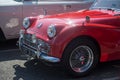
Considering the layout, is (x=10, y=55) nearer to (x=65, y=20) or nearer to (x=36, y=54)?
(x=36, y=54)

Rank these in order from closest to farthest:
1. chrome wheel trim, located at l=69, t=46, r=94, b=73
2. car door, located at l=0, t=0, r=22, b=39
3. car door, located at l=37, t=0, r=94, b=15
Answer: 1. chrome wheel trim, located at l=69, t=46, r=94, b=73
2. car door, located at l=0, t=0, r=22, b=39
3. car door, located at l=37, t=0, r=94, b=15

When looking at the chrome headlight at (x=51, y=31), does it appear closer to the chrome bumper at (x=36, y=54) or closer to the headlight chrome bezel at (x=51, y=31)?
the headlight chrome bezel at (x=51, y=31)

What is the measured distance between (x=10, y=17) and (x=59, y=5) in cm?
147

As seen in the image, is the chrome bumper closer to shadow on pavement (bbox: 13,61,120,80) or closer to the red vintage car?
the red vintage car

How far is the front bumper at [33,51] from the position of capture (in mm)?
5170

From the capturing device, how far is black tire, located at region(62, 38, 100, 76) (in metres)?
5.23

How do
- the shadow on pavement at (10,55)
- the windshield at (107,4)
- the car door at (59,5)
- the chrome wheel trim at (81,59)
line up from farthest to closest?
1. the car door at (59,5)
2. the shadow on pavement at (10,55)
3. the windshield at (107,4)
4. the chrome wheel trim at (81,59)

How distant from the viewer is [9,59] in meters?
6.64

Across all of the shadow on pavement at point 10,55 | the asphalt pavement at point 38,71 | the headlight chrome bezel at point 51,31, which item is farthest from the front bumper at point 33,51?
the shadow on pavement at point 10,55

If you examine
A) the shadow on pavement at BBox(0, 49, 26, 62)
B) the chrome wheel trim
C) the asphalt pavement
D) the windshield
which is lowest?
the shadow on pavement at BBox(0, 49, 26, 62)

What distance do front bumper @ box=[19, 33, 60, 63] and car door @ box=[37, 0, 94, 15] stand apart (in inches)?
70.5

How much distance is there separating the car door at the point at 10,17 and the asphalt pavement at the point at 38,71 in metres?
0.81

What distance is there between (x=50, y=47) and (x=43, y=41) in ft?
0.91

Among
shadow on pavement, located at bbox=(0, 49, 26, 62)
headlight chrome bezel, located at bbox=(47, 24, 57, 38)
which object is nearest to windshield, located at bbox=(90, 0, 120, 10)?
headlight chrome bezel, located at bbox=(47, 24, 57, 38)
